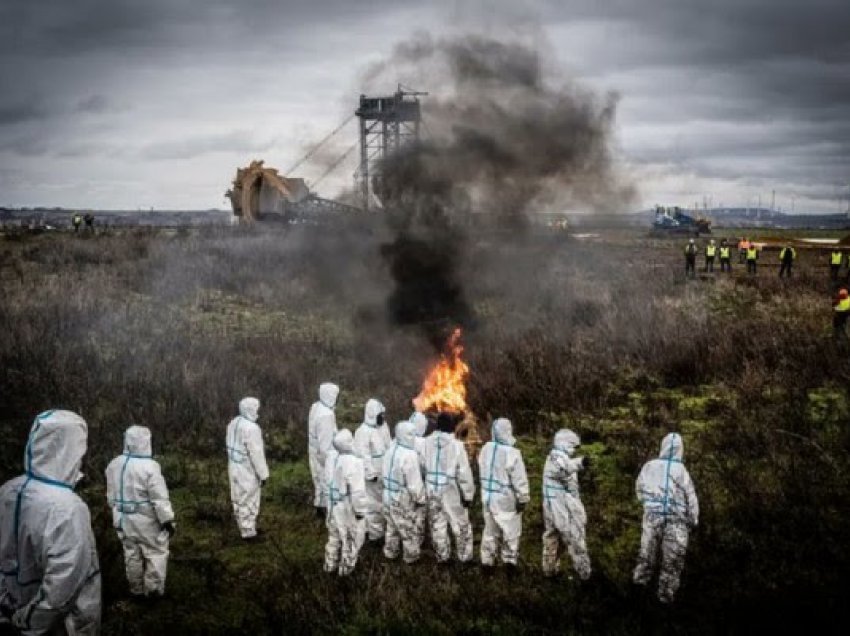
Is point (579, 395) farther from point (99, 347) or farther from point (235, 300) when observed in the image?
point (235, 300)

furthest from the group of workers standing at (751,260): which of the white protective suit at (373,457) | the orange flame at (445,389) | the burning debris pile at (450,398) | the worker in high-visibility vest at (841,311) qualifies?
the white protective suit at (373,457)

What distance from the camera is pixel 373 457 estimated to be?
9414mm

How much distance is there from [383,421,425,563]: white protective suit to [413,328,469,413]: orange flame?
2.89 metres

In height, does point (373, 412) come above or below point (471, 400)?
above

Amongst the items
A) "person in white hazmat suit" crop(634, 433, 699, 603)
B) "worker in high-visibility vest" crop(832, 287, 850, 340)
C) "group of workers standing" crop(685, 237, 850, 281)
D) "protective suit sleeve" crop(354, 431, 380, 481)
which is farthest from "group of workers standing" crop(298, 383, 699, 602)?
"group of workers standing" crop(685, 237, 850, 281)

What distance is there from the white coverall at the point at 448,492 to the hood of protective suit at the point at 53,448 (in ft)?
15.3

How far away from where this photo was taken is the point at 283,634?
6.18 meters

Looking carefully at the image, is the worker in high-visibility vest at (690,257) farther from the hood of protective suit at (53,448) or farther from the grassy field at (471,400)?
the hood of protective suit at (53,448)

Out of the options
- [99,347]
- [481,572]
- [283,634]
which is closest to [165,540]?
[283,634]

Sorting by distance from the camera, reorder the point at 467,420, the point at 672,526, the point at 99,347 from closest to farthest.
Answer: the point at 672,526
the point at 467,420
the point at 99,347

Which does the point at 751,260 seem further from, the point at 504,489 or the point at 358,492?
the point at 358,492

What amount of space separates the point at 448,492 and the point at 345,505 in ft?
4.18

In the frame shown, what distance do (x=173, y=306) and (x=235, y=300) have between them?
6.88 feet

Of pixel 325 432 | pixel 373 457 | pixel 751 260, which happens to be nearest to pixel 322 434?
pixel 325 432
